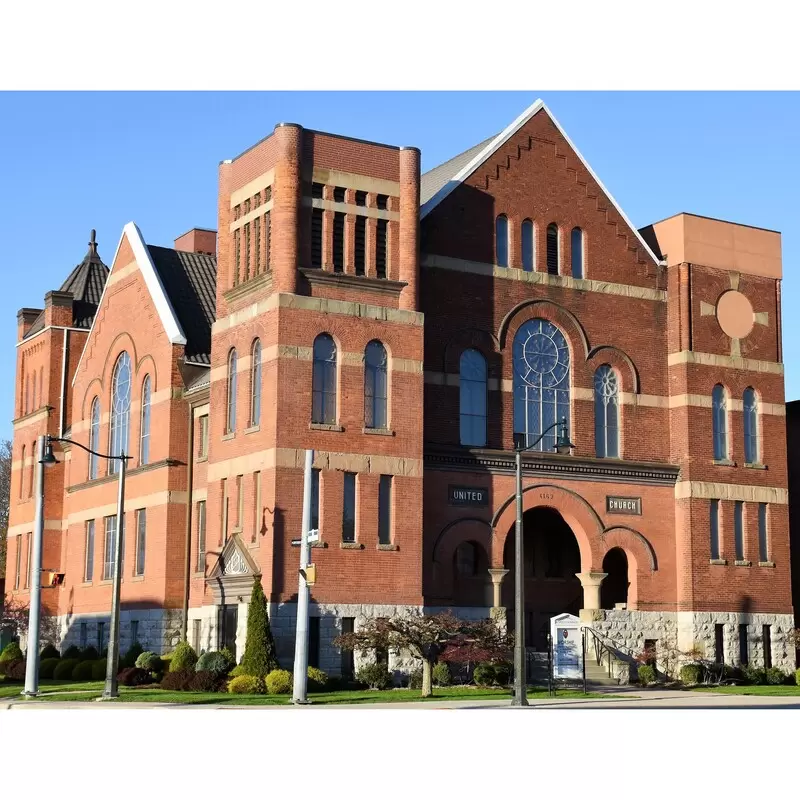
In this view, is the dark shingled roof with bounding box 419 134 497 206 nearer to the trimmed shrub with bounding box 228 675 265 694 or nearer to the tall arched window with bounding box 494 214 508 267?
the tall arched window with bounding box 494 214 508 267

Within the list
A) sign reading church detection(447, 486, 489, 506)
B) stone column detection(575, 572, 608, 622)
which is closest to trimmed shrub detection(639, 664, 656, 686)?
stone column detection(575, 572, 608, 622)

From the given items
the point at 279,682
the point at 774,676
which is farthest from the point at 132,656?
the point at 774,676

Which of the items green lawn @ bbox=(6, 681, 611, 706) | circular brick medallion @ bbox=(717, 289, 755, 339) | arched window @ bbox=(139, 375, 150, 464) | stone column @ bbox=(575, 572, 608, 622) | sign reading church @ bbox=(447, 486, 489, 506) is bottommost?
green lawn @ bbox=(6, 681, 611, 706)

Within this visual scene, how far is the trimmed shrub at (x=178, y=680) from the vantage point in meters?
42.0

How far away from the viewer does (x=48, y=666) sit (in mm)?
52781

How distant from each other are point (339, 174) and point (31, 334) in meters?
24.3

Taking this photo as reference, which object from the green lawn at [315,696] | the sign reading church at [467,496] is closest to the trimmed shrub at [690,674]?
the green lawn at [315,696]

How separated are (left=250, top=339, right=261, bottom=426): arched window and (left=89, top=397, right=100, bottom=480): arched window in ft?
45.9

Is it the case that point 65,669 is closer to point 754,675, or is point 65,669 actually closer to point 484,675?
point 484,675

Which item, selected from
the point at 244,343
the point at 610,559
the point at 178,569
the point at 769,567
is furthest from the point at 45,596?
the point at 769,567

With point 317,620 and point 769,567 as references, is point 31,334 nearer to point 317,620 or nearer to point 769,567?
point 317,620

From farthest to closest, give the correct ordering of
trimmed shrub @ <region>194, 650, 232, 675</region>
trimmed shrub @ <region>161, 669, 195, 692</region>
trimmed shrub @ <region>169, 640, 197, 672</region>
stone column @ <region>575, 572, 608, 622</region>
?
1. stone column @ <region>575, 572, 608, 622</region>
2. trimmed shrub @ <region>169, 640, 197, 672</region>
3. trimmed shrub @ <region>161, 669, 195, 692</region>
4. trimmed shrub @ <region>194, 650, 232, 675</region>

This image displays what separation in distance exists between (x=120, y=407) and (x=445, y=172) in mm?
15715

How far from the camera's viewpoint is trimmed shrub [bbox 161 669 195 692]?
138ft
